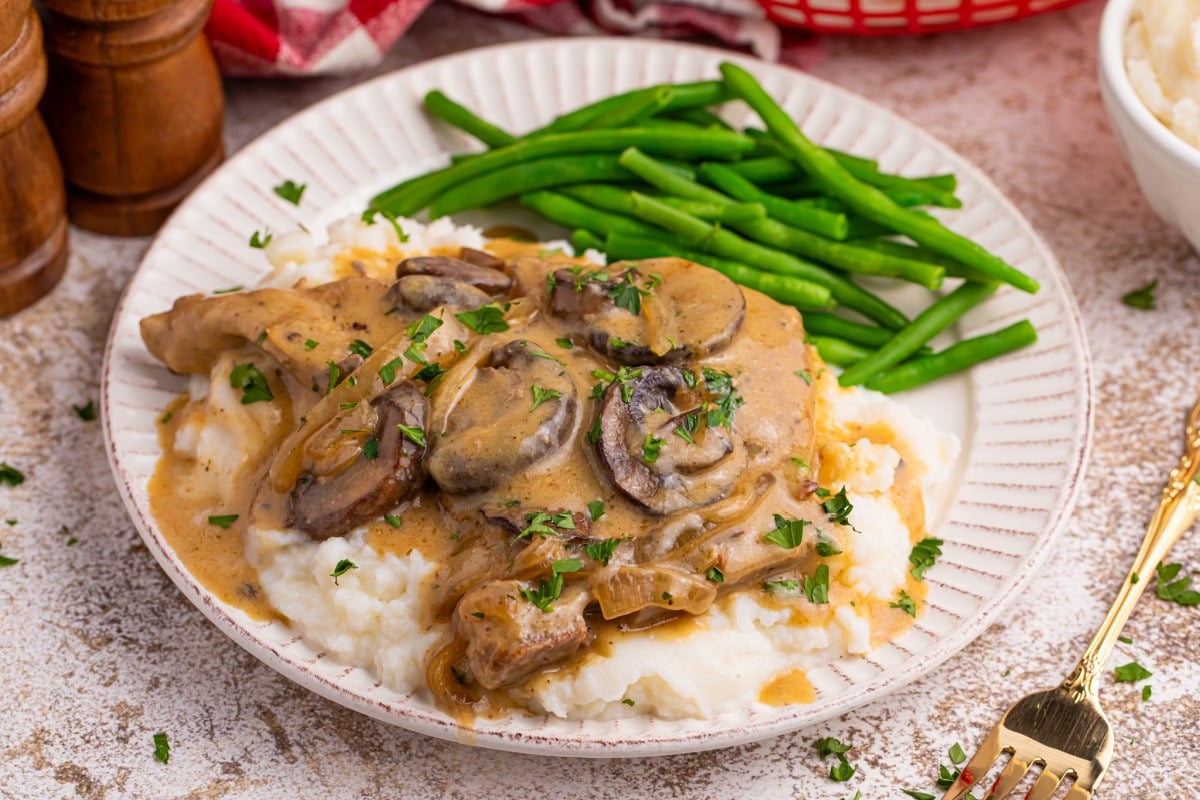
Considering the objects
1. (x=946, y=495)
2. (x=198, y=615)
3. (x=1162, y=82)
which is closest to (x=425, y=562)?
(x=198, y=615)

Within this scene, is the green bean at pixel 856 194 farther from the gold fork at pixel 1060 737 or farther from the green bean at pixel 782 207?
the gold fork at pixel 1060 737

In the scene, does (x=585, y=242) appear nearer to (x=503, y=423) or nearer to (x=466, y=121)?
(x=466, y=121)

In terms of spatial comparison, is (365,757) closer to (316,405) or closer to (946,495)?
(316,405)

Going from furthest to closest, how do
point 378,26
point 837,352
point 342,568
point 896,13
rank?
point 896,13 < point 378,26 < point 837,352 < point 342,568

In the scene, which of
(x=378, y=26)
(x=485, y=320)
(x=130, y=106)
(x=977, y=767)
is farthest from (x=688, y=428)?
(x=378, y=26)

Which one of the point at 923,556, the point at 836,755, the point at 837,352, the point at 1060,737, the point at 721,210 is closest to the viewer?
the point at 1060,737

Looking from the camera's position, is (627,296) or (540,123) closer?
(627,296)

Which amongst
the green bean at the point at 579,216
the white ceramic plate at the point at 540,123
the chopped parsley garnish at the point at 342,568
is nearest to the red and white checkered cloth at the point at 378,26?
the white ceramic plate at the point at 540,123
